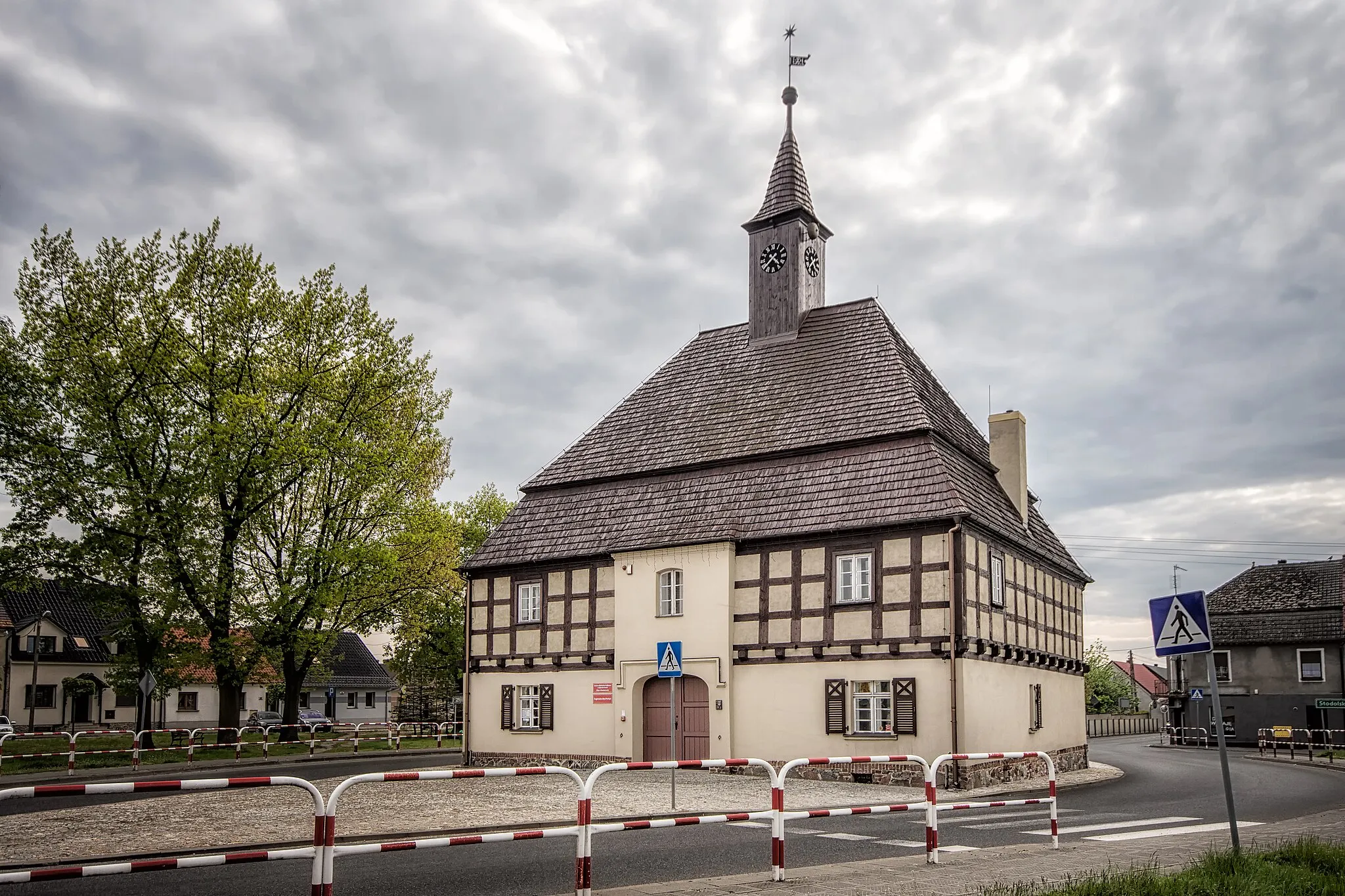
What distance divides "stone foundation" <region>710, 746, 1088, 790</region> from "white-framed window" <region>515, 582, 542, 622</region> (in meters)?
6.99

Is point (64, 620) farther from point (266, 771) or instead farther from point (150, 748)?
point (266, 771)

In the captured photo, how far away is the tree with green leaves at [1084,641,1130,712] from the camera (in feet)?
373

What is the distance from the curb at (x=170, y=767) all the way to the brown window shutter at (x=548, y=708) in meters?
2.88

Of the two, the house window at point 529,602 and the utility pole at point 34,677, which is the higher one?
the house window at point 529,602

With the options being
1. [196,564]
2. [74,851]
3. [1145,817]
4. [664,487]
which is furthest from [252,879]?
[196,564]

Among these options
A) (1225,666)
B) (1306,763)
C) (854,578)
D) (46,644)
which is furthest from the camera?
(46,644)

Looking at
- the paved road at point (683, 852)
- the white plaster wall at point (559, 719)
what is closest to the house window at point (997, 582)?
the paved road at point (683, 852)

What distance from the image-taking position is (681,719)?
26719 mm

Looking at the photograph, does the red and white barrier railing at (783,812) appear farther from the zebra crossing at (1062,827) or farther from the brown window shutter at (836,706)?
the brown window shutter at (836,706)

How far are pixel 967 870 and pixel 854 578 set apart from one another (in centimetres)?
1436

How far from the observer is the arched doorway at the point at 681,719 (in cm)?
2636

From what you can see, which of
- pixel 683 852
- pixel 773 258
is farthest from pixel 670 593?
pixel 683 852

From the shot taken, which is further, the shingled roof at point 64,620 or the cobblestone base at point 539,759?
the shingled roof at point 64,620

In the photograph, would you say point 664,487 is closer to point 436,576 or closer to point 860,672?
point 860,672
